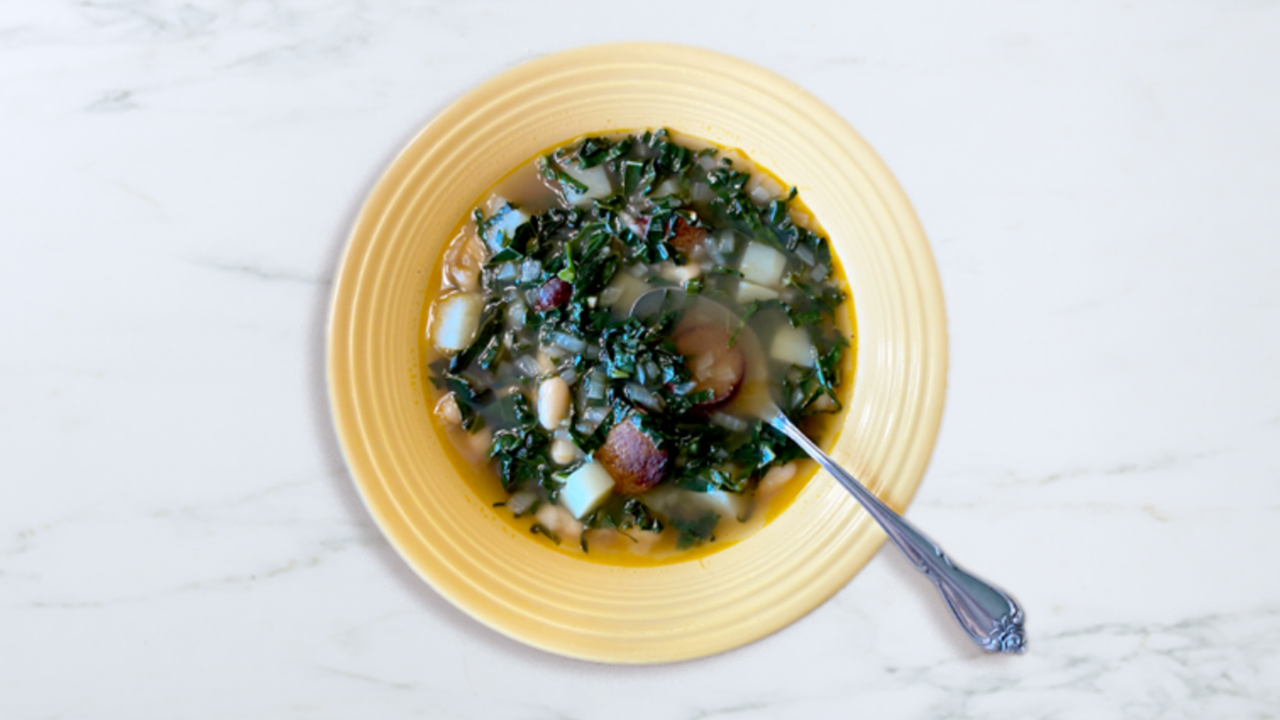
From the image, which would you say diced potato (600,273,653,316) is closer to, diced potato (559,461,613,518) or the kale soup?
the kale soup

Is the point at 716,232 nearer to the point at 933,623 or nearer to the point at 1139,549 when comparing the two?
the point at 933,623

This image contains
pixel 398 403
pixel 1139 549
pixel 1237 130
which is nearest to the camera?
pixel 398 403

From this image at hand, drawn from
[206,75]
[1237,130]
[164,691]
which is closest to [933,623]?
[1237,130]

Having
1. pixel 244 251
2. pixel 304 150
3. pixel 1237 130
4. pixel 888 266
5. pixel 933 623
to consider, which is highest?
pixel 1237 130

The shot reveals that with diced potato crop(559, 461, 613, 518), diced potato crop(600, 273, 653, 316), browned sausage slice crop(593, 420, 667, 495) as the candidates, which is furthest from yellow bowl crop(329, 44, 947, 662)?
diced potato crop(600, 273, 653, 316)

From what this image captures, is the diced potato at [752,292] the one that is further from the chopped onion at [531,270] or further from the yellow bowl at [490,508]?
the chopped onion at [531,270]

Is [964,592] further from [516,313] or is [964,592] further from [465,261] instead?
[465,261]

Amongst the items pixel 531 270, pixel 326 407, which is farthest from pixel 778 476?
pixel 326 407

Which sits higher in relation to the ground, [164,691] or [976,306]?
[976,306]
